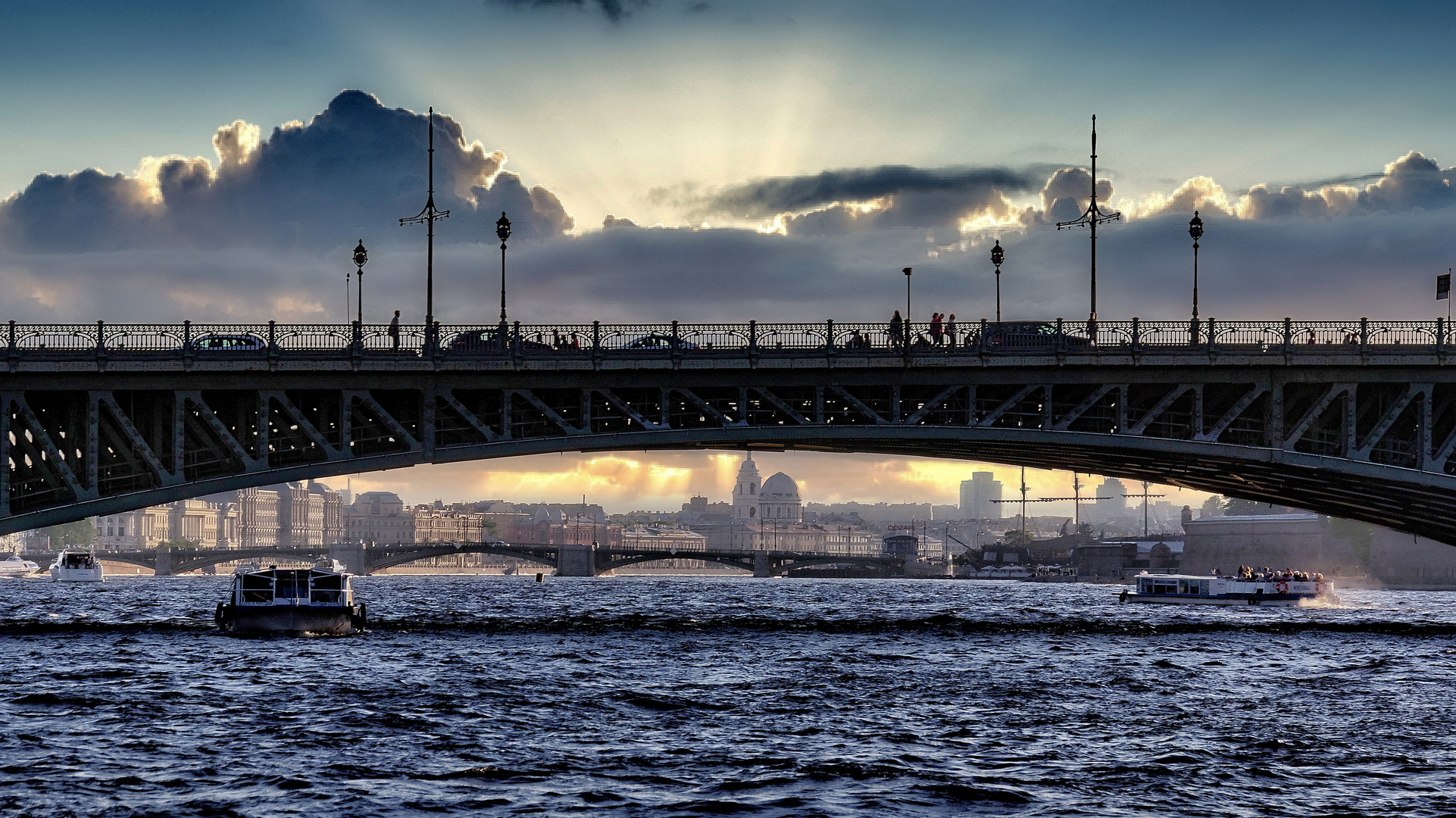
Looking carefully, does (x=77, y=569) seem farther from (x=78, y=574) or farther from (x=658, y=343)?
(x=658, y=343)

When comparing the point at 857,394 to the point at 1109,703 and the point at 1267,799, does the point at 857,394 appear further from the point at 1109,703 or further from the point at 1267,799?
the point at 1267,799

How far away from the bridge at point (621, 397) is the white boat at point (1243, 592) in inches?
1507

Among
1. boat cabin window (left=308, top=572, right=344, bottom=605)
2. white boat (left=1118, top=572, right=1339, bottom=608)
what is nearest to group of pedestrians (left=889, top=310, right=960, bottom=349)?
boat cabin window (left=308, top=572, right=344, bottom=605)

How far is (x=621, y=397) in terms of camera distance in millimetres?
64875

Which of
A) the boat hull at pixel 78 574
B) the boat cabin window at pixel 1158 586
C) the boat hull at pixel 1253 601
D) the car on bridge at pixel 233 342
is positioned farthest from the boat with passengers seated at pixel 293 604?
the boat hull at pixel 78 574

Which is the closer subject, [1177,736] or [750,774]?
[750,774]

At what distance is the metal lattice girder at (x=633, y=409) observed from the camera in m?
56.7

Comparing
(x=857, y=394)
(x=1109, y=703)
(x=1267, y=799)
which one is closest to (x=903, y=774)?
(x=1267, y=799)

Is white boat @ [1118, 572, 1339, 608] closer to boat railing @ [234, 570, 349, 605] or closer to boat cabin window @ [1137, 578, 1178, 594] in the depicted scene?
boat cabin window @ [1137, 578, 1178, 594]

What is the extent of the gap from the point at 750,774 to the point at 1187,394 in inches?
1703

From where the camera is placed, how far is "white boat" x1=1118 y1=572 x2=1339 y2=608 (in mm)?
101188

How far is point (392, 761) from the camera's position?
28188 mm

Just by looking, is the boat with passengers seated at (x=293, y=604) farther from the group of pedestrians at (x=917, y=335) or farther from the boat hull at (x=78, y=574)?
the boat hull at (x=78, y=574)

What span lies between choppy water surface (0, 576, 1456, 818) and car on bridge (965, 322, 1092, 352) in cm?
1136
